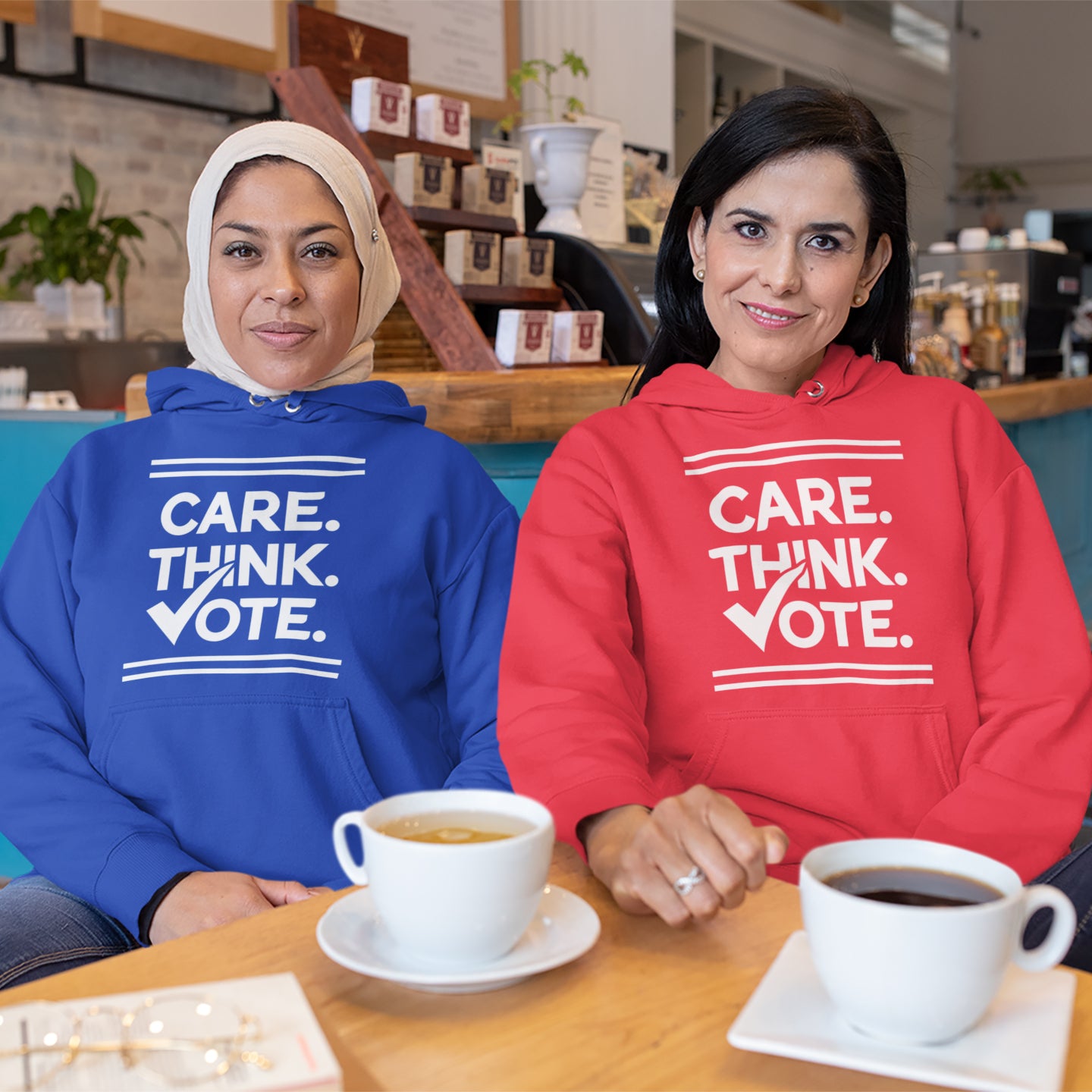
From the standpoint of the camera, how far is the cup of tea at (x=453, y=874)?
63 centimetres

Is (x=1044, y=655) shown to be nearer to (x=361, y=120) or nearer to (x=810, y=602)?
(x=810, y=602)

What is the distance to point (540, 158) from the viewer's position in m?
2.75

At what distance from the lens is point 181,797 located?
1.23m

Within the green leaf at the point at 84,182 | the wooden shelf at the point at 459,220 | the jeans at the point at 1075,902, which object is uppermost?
the green leaf at the point at 84,182

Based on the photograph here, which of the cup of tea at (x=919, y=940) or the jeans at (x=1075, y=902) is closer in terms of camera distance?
the cup of tea at (x=919, y=940)

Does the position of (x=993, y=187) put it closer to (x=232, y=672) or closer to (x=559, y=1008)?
(x=232, y=672)

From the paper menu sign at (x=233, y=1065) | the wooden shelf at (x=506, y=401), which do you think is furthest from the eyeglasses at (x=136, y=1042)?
the wooden shelf at (x=506, y=401)

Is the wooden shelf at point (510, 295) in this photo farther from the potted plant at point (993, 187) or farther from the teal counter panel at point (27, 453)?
the potted plant at point (993, 187)

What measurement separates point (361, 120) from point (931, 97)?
1040 centimetres

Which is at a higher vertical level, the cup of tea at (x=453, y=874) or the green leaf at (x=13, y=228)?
the green leaf at (x=13, y=228)

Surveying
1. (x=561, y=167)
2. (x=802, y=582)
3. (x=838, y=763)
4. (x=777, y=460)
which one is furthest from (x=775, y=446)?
(x=561, y=167)

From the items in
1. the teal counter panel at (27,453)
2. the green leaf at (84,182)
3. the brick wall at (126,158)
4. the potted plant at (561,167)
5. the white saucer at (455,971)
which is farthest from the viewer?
the brick wall at (126,158)

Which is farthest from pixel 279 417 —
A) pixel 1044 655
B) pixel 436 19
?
pixel 436 19

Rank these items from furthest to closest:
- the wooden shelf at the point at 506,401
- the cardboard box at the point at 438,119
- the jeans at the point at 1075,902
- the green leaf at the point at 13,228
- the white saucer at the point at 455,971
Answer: the green leaf at the point at 13,228
the cardboard box at the point at 438,119
the wooden shelf at the point at 506,401
the jeans at the point at 1075,902
the white saucer at the point at 455,971
